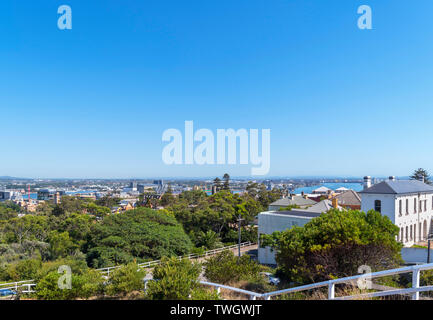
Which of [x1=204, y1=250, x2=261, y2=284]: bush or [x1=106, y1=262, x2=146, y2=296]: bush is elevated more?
[x1=106, y1=262, x2=146, y2=296]: bush

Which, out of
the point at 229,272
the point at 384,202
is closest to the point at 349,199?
the point at 384,202

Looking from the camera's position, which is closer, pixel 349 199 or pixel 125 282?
pixel 125 282

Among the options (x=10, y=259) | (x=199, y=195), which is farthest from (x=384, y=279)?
(x=199, y=195)

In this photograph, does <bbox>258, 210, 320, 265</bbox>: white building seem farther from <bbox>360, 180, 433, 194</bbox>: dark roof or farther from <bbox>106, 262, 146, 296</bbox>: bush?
<bbox>106, 262, 146, 296</bbox>: bush

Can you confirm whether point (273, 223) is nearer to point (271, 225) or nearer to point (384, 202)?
point (271, 225)

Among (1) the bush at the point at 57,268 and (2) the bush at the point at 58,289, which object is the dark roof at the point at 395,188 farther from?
(2) the bush at the point at 58,289

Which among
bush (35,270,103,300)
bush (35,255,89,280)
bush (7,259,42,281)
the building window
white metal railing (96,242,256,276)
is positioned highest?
the building window

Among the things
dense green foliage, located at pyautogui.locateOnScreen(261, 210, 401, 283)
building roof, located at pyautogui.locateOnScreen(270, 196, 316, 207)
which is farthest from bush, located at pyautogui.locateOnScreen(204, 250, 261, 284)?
building roof, located at pyautogui.locateOnScreen(270, 196, 316, 207)
